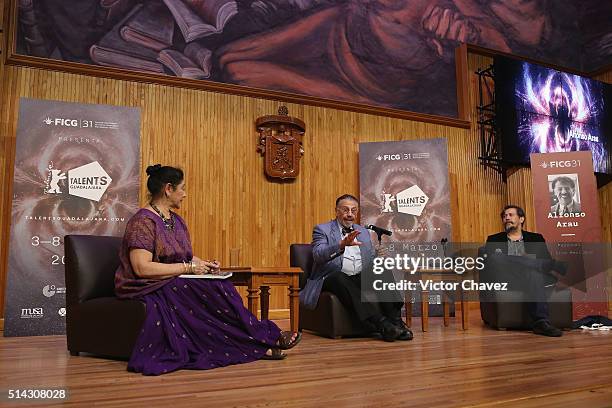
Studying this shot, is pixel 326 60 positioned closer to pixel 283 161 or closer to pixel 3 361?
pixel 283 161

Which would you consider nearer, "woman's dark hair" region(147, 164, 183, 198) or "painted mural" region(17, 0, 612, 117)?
"woman's dark hair" region(147, 164, 183, 198)

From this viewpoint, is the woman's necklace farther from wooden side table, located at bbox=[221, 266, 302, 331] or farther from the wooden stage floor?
the wooden stage floor

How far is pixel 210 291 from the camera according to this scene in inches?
123

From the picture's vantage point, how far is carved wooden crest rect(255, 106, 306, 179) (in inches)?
235

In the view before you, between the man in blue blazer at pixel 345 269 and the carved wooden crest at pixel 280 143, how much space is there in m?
1.71

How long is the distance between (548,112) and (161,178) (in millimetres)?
5725

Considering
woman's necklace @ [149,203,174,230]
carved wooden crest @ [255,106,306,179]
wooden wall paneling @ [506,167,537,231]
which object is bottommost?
woman's necklace @ [149,203,174,230]

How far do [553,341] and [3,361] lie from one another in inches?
136

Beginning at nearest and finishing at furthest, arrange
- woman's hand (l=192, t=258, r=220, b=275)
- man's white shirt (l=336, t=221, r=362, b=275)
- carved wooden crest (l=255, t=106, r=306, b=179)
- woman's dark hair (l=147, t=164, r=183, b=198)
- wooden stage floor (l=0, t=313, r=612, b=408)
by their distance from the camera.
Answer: wooden stage floor (l=0, t=313, r=612, b=408) → woman's hand (l=192, t=258, r=220, b=275) → woman's dark hair (l=147, t=164, r=183, b=198) → man's white shirt (l=336, t=221, r=362, b=275) → carved wooden crest (l=255, t=106, r=306, b=179)

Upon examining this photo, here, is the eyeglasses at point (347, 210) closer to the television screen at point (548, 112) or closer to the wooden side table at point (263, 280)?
the wooden side table at point (263, 280)

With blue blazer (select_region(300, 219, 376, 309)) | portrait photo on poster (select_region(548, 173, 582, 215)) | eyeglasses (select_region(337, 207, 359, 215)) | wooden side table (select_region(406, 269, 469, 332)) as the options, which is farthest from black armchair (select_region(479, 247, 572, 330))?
eyeglasses (select_region(337, 207, 359, 215))

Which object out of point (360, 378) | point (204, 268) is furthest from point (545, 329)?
point (204, 268)

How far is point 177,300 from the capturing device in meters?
3.04

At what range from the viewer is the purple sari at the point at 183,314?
287 cm
